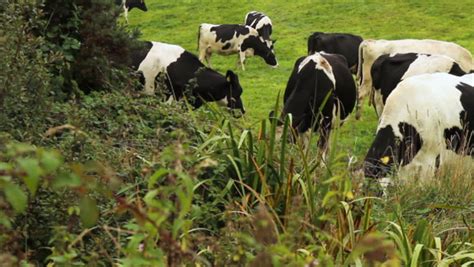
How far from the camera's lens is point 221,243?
3.12 metres

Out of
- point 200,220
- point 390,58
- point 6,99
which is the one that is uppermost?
point 6,99

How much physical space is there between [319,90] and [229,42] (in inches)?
474

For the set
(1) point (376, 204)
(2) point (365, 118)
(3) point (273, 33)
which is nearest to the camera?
(1) point (376, 204)

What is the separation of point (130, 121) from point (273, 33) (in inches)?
799

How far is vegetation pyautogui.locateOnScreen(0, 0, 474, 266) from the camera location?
6.91 ft

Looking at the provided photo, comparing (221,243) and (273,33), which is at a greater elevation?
(221,243)

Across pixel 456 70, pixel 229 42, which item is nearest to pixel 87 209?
pixel 456 70

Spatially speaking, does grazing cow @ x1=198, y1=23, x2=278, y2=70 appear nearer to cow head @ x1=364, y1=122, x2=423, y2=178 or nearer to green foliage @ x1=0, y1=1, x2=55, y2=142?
cow head @ x1=364, y1=122, x2=423, y2=178

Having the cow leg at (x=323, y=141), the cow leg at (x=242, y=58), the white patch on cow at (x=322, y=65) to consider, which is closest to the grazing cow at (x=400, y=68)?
the white patch on cow at (x=322, y=65)

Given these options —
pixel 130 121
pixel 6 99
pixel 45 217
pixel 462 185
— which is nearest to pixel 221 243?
pixel 45 217

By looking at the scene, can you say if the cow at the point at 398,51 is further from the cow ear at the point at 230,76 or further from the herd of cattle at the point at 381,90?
the cow ear at the point at 230,76

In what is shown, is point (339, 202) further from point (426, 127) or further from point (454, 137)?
point (454, 137)

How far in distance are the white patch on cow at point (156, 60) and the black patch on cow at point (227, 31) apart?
31.8 ft

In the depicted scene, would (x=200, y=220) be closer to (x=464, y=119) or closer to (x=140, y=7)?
(x=464, y=119)
